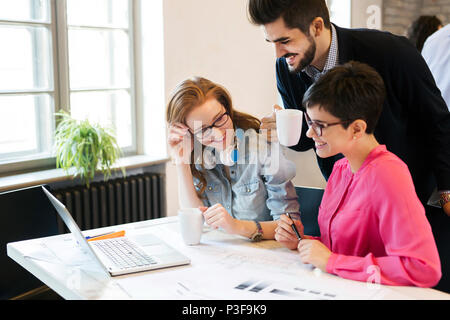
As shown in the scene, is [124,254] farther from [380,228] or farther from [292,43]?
[292,43]

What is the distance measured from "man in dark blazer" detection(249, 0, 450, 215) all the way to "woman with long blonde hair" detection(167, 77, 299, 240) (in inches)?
5.5

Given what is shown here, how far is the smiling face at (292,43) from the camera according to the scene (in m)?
1.75

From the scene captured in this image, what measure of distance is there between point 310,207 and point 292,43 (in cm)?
60

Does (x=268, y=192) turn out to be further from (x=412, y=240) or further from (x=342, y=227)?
(x=412, y=240)

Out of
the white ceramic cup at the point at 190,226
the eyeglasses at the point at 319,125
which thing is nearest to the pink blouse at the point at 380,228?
the eyeglasses at the point at 319,125

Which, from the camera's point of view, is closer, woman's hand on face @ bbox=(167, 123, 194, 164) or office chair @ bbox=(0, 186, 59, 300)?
woman's hand on face @ bbox=(167, 123, 194, 164)

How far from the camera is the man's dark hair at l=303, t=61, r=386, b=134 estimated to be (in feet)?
4.84

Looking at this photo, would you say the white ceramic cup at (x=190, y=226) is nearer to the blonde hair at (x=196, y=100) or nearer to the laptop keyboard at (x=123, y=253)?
the laptop keyboard at (x=123, y=253)

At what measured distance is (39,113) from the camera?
11.1 feet

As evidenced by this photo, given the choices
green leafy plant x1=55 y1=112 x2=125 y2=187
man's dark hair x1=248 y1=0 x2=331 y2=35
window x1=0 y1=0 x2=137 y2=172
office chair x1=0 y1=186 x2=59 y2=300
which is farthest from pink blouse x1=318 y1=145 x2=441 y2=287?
window x1=0 y1=0 x2=137 y2=172

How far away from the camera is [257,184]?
1972mm

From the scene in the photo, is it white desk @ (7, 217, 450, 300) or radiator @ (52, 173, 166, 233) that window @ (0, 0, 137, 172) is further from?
white desk @ (7, 217, 450, 300)

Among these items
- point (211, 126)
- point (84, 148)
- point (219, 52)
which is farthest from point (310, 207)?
point (219, 52)

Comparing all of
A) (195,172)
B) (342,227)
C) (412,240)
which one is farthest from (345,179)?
(195,172)
